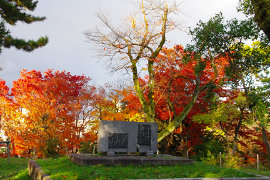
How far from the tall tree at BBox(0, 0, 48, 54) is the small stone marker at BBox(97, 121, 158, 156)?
17.7 feet

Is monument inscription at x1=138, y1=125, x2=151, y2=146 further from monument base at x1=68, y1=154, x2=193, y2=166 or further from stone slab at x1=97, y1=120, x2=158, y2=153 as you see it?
monument base at x1=68, y1=154, x2=193, y2=166

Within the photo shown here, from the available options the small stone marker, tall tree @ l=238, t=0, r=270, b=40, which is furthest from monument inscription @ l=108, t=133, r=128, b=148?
tall tree @ l=238, t=0, r=270, b=40

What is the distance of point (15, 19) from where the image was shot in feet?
41.7

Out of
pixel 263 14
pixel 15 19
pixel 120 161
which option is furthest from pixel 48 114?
pixel 263 14

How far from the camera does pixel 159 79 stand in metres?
17.7

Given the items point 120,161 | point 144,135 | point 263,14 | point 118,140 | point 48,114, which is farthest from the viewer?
point 48,114

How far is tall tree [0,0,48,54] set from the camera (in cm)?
1211

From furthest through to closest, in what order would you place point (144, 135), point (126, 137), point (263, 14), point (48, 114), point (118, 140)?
1. point (48, 114)
2. point (144, 135)
3. point (126, 137)
4. point (118, 140)
5. point (263, 14)

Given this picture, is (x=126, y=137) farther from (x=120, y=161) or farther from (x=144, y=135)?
(x=120, y=161)

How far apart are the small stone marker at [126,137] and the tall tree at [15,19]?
5390 millimetres

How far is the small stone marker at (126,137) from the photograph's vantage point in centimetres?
1060

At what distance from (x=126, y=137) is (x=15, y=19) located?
8.35 meters

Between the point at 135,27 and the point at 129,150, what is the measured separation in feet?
22.8

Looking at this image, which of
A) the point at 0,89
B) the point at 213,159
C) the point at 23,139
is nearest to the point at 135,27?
the point at 213,159
